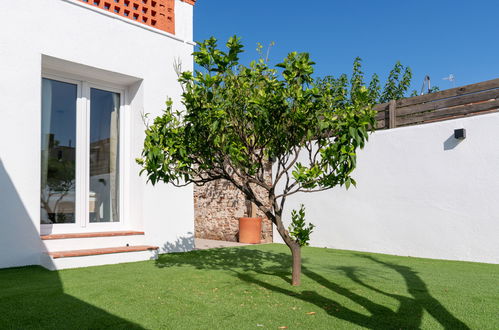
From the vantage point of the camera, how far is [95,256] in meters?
6.07

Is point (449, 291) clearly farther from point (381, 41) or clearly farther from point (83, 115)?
point (381, 41)

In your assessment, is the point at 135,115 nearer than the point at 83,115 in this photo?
No

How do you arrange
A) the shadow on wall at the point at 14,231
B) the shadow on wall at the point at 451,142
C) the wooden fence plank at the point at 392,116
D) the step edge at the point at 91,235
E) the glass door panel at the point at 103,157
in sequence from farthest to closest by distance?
the wooden fence plank at the point at 392,116 → the shadow on wall at the point at 451,142 → the glass door panel at the point at 103,157 → the step edge at the point at 91,235 → the shadow on wall at the point at 14,231

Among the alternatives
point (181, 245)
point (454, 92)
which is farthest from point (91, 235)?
point (454, 92)

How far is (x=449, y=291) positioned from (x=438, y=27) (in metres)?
21.1

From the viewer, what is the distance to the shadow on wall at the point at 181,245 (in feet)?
25.0

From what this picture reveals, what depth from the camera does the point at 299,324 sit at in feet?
10.7

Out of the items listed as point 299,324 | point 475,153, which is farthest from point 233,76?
point 475,153

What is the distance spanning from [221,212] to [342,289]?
7.89m

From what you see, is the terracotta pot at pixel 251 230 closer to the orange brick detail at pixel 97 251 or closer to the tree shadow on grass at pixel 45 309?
the orange brick detail at pixel 97 251

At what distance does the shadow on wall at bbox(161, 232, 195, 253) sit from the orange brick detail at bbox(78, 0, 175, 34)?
435 cm

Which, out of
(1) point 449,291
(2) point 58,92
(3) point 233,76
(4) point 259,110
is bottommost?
(1) point 449,291

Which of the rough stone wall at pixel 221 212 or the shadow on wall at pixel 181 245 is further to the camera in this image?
the rough stone wall at pixel 221 212

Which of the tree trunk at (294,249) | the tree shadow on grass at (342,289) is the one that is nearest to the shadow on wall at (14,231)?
the tree shadow on grass at (342,289)
